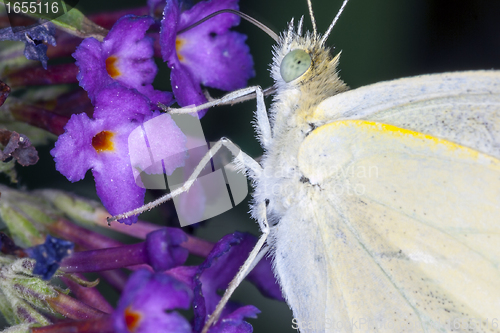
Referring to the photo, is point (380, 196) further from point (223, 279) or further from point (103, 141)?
point (103, 141)

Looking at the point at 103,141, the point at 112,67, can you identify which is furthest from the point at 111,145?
the point at 112,67

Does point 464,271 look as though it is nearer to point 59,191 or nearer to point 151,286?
point 151,286

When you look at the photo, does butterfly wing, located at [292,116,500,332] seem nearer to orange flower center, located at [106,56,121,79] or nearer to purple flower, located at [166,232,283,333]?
purple flower, located at [166,232,283,333]

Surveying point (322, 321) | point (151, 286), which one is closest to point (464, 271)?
point (322, 321)

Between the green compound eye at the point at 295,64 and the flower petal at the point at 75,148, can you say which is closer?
the flower petal at the point at 75,148

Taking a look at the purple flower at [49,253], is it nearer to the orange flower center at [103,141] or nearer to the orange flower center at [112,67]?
the orange flower center at [103,141]

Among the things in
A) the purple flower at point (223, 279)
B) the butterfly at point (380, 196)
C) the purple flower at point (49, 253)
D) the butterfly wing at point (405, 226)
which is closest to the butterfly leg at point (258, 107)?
the butterfly at point (380, 196)
